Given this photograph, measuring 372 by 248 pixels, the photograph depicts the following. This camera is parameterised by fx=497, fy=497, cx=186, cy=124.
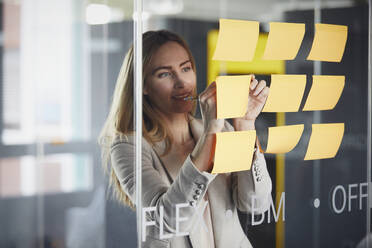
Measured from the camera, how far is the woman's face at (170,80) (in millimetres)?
1578

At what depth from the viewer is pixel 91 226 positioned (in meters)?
1.49

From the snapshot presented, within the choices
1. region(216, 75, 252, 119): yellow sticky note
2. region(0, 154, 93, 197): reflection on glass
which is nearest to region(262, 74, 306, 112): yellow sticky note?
region(216, 75, 252, 119): yellow sticky note

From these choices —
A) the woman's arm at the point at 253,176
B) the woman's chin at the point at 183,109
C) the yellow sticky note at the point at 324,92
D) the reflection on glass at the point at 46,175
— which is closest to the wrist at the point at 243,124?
the woman's arm at the point at 253,176

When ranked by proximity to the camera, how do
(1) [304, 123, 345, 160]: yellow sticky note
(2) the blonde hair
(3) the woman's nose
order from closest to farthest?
(2) the blonde hair
(3) the woman's nose
(1) [304, 123, 345, 160]: yellow sticky note

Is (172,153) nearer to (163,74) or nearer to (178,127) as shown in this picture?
(178,127)

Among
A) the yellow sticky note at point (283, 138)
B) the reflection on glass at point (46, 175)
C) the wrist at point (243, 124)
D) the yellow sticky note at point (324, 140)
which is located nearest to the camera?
the reflection on glass at point (46, 175)

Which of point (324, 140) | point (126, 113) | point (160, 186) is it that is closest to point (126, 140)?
point (126, 113)

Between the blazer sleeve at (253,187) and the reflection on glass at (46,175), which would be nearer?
the reflection on glass at (46,175)

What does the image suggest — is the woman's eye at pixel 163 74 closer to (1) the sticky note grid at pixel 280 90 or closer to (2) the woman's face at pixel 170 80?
(2) the woman's face at pixel 170 80

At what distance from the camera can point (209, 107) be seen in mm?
1661

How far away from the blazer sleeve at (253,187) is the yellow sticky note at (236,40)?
9.2 inches

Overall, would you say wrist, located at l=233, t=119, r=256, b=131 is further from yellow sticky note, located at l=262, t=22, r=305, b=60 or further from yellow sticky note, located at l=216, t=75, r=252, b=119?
yellow sticky note, located at l=262, t=22, r=305, b=60

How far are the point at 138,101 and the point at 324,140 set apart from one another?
0.83 meters

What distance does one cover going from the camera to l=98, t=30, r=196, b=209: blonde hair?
1.51 m
